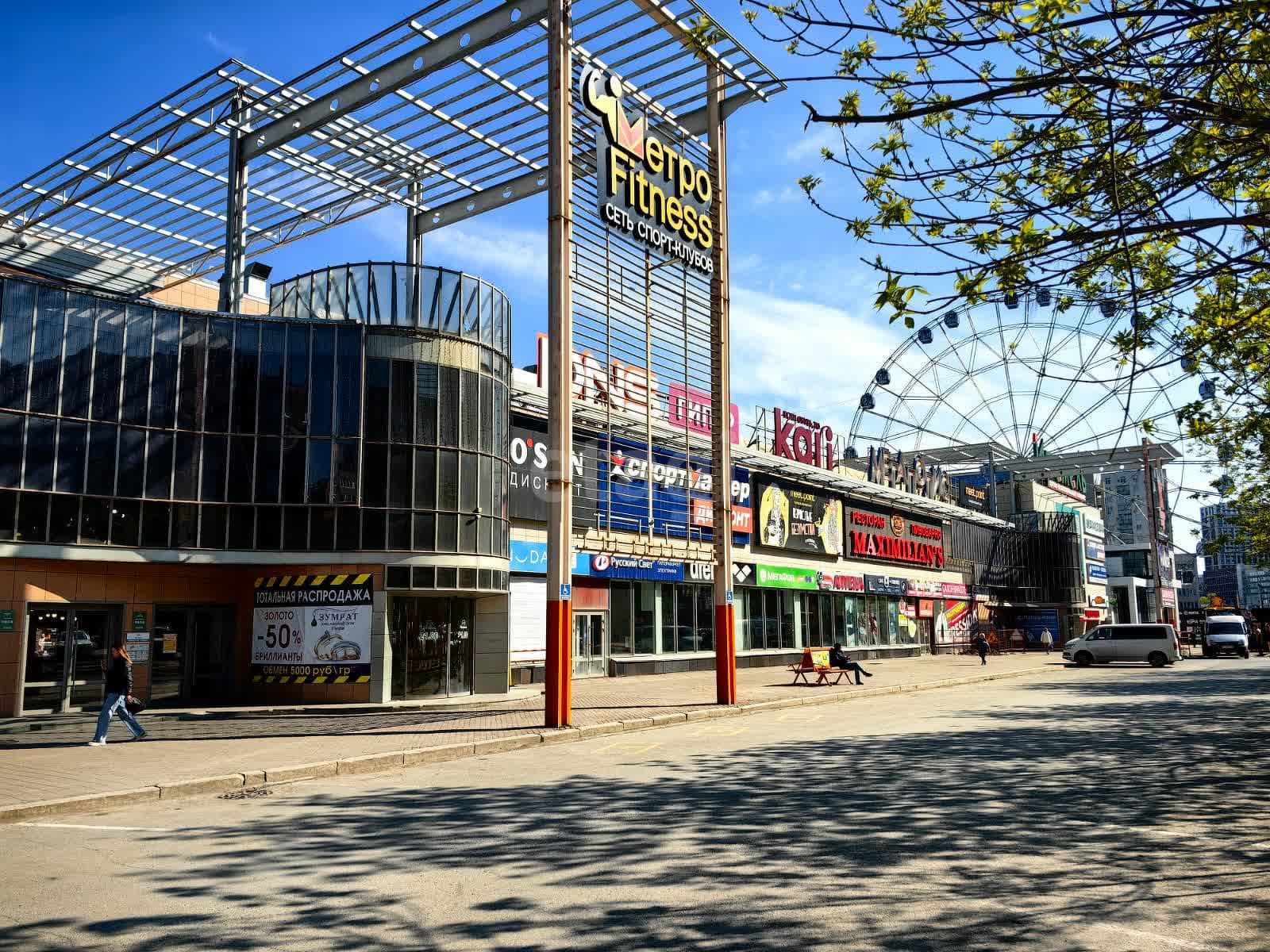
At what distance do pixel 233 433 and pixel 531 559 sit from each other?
31.4 ft

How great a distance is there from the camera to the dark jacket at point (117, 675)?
49.8 ft

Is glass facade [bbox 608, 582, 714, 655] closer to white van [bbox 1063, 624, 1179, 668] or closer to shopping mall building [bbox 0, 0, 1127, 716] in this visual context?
shopping mall building [bbox 0, 0, 1127, 716]

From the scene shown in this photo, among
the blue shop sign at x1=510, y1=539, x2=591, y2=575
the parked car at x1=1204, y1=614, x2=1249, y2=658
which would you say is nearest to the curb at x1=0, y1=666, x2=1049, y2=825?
the blue shop sign at x1=510, y1=539, x2=591, y2=575

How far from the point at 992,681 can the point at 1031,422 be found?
48.5 metres

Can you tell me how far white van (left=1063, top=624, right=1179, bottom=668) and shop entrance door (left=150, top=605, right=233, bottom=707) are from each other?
34.0 meters

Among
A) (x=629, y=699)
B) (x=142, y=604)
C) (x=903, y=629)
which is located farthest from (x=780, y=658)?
(x=142, y=604)

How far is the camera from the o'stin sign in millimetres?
20547

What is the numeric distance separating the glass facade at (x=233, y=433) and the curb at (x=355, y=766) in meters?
7.25

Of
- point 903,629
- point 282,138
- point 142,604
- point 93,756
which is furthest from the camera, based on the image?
point 903,629

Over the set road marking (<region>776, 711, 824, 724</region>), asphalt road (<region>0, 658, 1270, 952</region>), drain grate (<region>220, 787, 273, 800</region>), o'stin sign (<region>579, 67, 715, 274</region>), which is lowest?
road marking (<region>776, 711, 824, 724</region>)

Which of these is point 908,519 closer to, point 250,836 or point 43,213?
point 43,213

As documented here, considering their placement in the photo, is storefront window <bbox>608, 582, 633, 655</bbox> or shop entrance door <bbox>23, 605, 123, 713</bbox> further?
storefront window <bbox>608, 582, 633, 655</bbox>

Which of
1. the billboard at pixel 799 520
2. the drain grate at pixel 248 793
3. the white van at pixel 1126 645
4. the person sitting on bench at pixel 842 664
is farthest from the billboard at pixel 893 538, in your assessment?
the drain grate at pixel 248 793

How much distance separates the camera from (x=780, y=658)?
4122 cm
